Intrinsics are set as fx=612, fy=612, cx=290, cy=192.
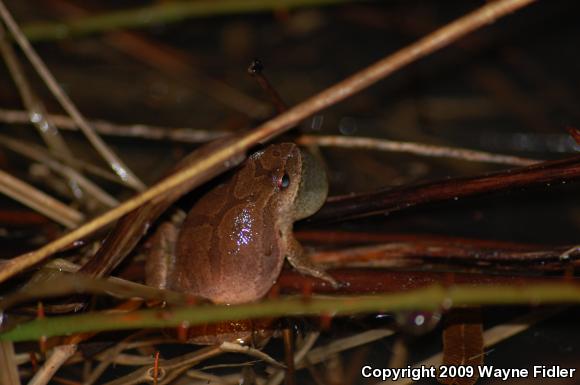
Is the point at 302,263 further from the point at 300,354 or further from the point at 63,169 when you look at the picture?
the point at 63,169

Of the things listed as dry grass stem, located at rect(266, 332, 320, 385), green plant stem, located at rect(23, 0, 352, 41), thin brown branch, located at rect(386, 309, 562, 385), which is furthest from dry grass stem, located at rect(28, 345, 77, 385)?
green plant stem, located at rect(23, 0, 352, 41)

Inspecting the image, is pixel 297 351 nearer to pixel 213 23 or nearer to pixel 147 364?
pixel 147 364

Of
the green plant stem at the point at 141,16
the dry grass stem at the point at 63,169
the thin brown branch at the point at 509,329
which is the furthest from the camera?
the green plant stem at the point at 141,16

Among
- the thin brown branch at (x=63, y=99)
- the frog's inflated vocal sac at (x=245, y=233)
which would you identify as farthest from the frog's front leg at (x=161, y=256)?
the thin brown branch at (x=63, y=99)

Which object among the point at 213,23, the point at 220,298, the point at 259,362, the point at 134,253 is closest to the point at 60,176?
the point at 134,253

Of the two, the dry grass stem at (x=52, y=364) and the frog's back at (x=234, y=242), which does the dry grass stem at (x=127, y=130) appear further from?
the dry grass stem at (x=52, y=364)

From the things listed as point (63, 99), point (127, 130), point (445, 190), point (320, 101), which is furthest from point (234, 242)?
point (127, 130)
